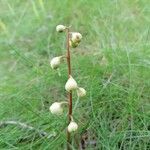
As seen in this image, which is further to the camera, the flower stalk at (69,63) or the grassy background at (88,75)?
the grassy background at (88,75)

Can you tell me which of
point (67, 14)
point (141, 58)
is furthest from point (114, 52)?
point (67, 14)

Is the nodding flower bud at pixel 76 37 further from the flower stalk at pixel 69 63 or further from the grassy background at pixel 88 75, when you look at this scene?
the grassy background at pixel 88 75

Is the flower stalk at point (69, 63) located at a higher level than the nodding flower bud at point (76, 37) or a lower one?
lower

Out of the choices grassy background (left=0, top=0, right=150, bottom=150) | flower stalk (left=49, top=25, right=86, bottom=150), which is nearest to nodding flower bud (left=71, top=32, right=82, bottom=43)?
flower stalk (left=49, top=25, right=86, bottom=150)

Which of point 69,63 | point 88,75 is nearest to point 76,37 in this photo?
point 69,63

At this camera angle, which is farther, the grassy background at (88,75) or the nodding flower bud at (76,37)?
the grassy background at (88,75)

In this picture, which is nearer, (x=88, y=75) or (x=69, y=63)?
(x=69, y=63)

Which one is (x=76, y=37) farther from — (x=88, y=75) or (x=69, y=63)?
(x=88, y=75)

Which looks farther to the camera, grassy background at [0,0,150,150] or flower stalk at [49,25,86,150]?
grassy background at [0,0,150,150]

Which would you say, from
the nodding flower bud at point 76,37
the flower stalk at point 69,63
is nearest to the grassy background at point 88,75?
the flower stalk at point 69,63

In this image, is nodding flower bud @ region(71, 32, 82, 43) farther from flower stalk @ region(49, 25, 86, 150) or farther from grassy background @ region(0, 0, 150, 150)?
grassy background @ region(0, 0, 150, 150)
